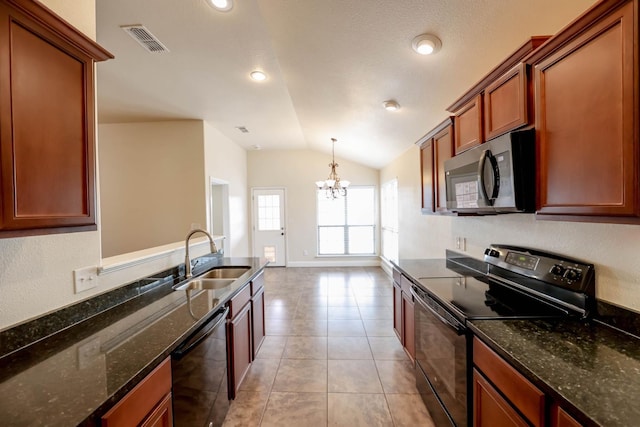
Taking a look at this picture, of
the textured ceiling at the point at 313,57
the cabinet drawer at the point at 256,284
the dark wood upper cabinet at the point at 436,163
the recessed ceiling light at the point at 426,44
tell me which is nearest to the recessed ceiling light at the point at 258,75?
the textured ceiling at the point at 313,57

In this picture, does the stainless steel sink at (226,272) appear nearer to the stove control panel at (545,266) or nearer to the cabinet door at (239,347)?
the cabinet door at (239,347)

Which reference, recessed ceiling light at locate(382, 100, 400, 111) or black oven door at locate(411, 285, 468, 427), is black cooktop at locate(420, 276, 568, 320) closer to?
black oven door at locate(411, 285, 468, 427)

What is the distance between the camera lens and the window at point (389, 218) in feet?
18.2

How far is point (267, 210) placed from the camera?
22.7ft

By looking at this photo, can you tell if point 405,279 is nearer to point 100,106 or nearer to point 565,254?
point 565,254

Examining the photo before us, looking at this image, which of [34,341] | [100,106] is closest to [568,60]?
[34,341]

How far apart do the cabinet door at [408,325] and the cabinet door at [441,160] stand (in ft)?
2.79

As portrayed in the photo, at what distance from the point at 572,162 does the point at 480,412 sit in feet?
3.89

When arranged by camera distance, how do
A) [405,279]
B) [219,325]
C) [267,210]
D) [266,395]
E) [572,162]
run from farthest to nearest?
[267,210], [405,279], [266,395], [219,325], [572,162]

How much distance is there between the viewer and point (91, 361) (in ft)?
3.53

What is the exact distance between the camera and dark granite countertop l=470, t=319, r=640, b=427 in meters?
0.79

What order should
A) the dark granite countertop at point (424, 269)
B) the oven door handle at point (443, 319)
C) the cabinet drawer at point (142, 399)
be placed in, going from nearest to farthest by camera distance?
1. the cabinet drawer at point (142, 399)
2. the oven door handle at point (443, 319)
3. the dark granite countertop at point (424, 269)

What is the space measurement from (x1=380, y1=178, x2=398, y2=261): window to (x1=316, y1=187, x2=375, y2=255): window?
1.15 feet

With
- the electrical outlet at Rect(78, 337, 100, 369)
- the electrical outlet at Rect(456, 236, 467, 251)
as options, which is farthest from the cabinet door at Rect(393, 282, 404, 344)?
the electrical outlet at Rect(78, 337, 100, 369)
